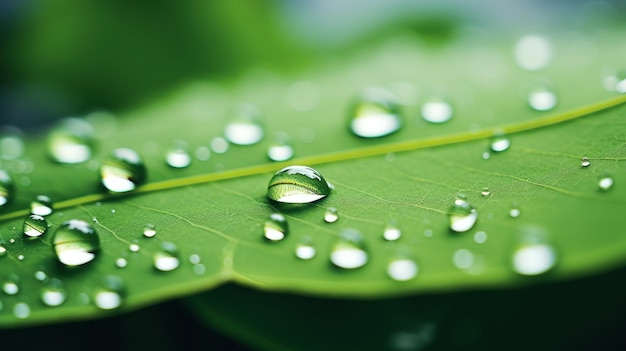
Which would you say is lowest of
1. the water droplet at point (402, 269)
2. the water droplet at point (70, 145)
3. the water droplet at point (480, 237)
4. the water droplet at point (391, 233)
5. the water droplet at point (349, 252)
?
the water droplet at point (402, 269)

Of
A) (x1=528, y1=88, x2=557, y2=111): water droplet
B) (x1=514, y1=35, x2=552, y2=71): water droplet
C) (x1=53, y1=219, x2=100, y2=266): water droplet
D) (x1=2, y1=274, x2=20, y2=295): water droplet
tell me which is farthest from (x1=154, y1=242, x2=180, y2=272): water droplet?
(x1=514, y1=35, x2=552, y2=71): water droplet

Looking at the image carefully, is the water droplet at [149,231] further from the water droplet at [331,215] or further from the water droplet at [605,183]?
the water droplet at [605,183]

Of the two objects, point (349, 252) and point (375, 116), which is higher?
point (375, 116)

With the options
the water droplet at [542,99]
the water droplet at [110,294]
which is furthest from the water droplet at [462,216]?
the water droplet at [110,294]

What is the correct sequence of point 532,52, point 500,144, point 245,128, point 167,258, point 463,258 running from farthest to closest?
point 532,52
point 245,128
point 500,144
point 167,258
point 463,258

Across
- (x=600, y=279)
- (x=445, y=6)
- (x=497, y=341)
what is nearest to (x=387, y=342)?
(x=497, y=341)

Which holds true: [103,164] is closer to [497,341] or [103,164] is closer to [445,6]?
[497,341]

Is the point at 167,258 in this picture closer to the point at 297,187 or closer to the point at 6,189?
the point at 297,187

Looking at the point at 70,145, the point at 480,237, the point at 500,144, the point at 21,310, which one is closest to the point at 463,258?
the point at 480,237
